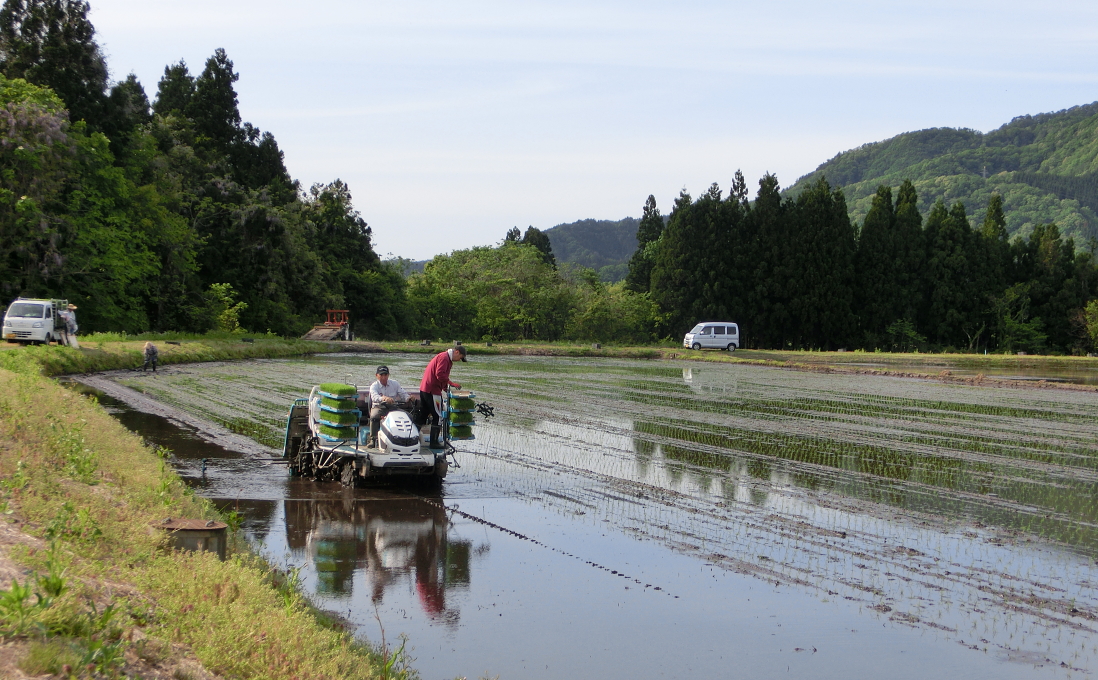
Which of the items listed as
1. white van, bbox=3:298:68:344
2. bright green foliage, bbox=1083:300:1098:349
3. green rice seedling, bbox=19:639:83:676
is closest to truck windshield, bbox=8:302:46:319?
white van, bbox=3:298:68:344

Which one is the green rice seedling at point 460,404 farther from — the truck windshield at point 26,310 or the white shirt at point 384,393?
the truck windshield at point 26,310

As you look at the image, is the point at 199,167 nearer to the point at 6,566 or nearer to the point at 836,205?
the point at 836,205

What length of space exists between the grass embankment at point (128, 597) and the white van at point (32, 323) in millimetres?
27159

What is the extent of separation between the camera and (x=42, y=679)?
432cm

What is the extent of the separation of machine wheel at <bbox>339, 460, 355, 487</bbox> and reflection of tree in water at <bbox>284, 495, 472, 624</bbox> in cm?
57

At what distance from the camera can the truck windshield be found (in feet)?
111

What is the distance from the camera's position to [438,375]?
12836 mm

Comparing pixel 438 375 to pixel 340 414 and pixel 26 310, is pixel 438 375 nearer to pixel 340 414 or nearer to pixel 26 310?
pixel 340 414

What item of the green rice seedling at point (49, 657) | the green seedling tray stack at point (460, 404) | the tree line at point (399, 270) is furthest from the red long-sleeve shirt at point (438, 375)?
the tree line at point (399, 270)

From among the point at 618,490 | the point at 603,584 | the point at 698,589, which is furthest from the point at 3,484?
the point at 618,490

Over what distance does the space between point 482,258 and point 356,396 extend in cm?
6740

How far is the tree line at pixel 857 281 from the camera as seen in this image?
64.6m

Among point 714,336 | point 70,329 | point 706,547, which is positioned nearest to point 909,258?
point 714,336

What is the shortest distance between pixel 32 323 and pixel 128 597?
105ft
